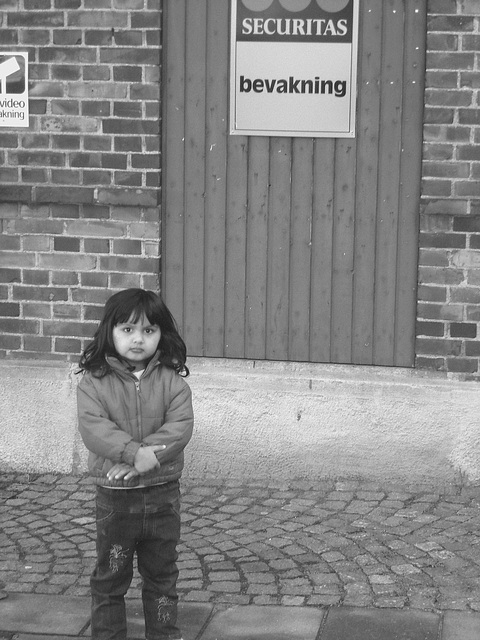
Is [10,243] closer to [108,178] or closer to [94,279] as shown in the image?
[94,279]

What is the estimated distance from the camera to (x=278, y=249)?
20.9 ft

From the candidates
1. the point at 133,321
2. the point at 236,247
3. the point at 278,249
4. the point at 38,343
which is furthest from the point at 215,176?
the point at 133,321

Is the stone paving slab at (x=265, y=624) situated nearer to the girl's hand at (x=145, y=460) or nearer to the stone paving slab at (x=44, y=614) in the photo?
the stone paving slab at (x=44, y=614)

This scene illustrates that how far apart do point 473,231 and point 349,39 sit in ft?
4.13

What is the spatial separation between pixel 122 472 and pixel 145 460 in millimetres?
114

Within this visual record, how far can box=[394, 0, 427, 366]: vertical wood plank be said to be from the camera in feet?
20.0

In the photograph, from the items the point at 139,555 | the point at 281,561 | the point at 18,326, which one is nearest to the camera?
the point at 139,555

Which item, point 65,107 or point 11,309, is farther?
point 11,309

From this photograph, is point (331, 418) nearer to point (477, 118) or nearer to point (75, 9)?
point (477, 118)

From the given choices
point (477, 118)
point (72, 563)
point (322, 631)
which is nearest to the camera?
point (322, 631)

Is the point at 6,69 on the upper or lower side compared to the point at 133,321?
upper

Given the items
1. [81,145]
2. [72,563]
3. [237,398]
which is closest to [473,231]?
[237,398]

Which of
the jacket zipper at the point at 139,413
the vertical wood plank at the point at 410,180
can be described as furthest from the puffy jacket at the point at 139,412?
the vertical wood plank at the point at 410,180

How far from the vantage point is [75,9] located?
20.6 feet
